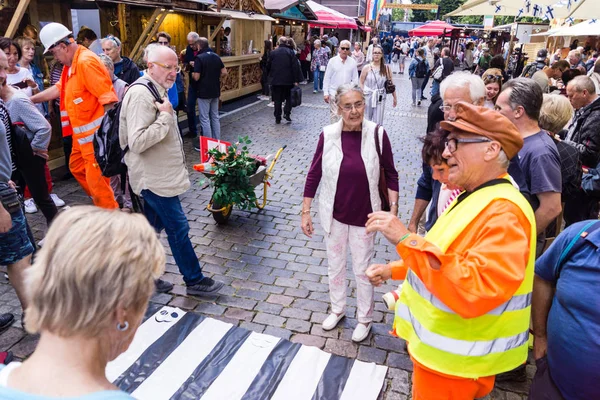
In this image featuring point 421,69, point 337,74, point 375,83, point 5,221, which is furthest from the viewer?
point 421,69

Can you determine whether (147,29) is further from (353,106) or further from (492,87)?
(353,106)

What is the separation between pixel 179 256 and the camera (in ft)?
12.8

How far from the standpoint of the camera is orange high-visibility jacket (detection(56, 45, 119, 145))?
14.7 feet

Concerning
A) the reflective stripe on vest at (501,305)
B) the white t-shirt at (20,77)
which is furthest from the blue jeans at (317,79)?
the reflective stripe on vest at (501,305)

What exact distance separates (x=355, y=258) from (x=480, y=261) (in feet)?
5.95

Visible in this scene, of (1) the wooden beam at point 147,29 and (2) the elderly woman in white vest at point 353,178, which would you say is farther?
(1) the wooden beam at point 147,29

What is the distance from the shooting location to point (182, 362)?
3.21 m

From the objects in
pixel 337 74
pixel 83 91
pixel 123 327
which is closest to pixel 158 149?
pixel 83 91

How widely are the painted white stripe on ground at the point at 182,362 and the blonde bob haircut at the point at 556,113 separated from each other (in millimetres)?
3060

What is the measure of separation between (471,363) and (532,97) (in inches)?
74.0

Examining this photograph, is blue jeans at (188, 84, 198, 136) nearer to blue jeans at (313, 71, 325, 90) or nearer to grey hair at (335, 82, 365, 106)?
grey hair at (335, 82, 365, 106)

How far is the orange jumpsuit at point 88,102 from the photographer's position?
14.8 feet

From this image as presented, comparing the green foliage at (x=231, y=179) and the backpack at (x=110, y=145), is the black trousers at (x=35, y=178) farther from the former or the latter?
the green foliage at (x=231, y=179)

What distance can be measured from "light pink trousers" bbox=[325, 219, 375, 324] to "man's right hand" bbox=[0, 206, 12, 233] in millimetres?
2245
